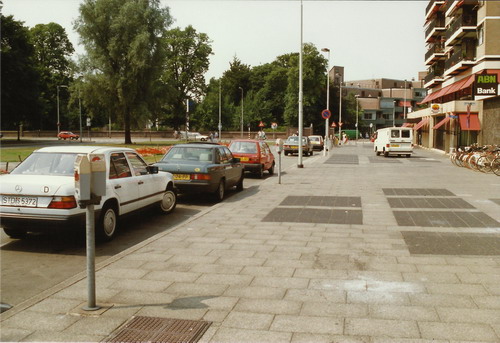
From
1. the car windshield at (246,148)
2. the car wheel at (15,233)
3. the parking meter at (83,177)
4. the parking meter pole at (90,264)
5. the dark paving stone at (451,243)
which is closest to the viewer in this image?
the parking meter at (83,177)

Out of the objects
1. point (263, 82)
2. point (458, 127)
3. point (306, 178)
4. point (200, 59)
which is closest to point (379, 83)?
point (263, 82)

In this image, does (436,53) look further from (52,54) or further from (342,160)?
(52,54)

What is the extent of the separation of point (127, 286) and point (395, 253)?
12.1 ft

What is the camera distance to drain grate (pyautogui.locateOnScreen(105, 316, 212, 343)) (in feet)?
13.2

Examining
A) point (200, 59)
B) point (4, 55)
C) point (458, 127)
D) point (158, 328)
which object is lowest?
point (158, 328)

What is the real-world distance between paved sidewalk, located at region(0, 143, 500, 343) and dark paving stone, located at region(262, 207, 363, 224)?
41 millimetres

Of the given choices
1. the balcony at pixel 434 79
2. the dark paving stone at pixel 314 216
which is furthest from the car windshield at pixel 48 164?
the balcony at pixel 434 79

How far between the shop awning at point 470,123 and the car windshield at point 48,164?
30.0m

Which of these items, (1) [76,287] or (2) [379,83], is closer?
(1) [76,287]

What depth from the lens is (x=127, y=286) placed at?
537cm

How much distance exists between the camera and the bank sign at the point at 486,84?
2798 cm

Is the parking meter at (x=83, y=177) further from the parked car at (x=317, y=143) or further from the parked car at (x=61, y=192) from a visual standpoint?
the parked car at (x=317, y=143)

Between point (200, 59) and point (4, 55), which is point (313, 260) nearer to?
point (4, 55)

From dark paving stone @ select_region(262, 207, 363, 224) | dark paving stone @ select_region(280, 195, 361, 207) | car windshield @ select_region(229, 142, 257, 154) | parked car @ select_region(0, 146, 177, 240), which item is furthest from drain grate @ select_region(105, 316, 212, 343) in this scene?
car windshield @ select_region(229, 142, 257, 154)
